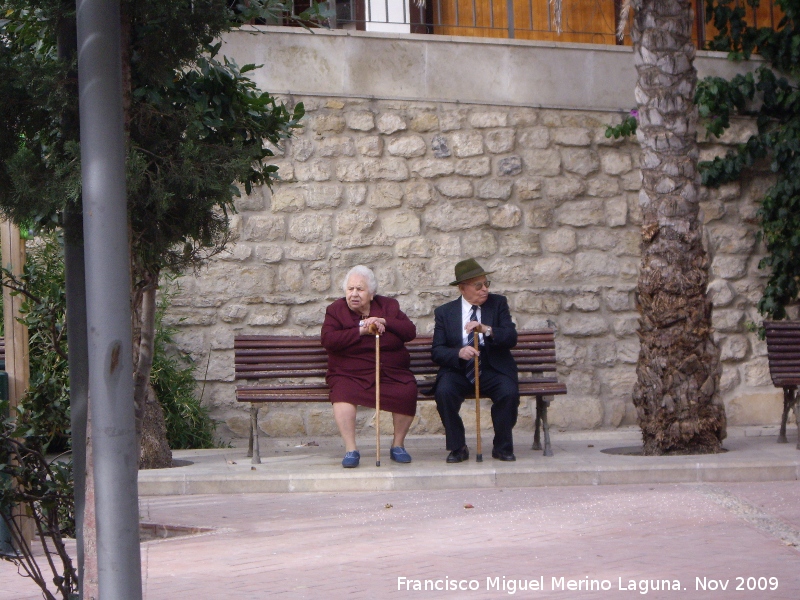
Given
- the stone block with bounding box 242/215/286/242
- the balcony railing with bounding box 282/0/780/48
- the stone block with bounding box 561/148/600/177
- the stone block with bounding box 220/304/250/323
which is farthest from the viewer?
the balcony railing with bounding box 282/0/780/48

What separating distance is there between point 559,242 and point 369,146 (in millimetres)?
1922

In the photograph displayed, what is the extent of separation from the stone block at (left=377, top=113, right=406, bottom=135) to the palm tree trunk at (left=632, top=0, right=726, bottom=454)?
2.47 meters

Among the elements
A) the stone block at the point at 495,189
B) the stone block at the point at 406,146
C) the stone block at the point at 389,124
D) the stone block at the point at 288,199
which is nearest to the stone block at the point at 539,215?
the stone block at the point at 495,189

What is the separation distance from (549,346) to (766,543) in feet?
11.7

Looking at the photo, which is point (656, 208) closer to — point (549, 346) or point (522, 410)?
point (549, 346)

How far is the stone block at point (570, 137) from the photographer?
33.1 feet

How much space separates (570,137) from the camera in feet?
33.2

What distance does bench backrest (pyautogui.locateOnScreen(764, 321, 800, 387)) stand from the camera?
850cm

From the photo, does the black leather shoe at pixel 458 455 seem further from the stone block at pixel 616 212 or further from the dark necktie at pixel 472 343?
the stone block at pixel 616 212

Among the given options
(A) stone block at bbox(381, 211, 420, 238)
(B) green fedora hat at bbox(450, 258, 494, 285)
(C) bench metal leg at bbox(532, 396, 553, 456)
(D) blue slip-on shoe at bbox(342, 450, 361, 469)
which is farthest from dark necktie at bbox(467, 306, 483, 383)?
(A) stone block at bbox(381, 211, 420, 238)

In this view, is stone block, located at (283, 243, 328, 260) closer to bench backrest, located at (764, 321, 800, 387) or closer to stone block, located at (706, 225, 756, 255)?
stone block, located at (706, 225, 756, 255)

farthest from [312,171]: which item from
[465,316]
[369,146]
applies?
[465,316]

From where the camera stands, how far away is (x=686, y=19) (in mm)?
8141

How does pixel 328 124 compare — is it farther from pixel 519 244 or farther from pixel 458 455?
pixel 458 455
